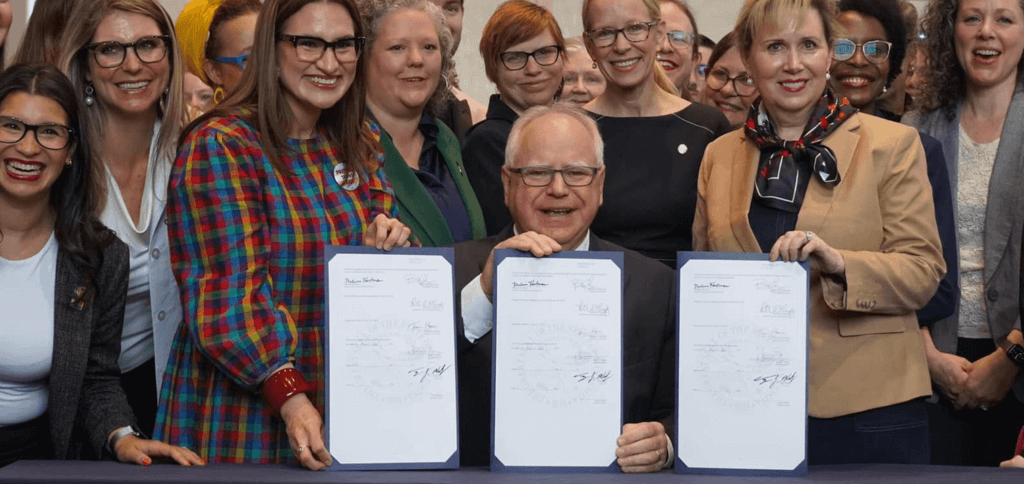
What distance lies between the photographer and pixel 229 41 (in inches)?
136

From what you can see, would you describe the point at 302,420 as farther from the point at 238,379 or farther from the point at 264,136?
the point at 264,136

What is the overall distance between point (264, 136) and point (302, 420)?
62 cm

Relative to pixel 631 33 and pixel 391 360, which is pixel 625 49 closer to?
pixel 631 33

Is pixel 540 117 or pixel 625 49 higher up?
pixel 625 49

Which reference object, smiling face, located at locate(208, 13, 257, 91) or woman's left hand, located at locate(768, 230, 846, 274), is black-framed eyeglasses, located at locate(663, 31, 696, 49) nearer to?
smiling face, located at locate(208, 13, 257, 91)

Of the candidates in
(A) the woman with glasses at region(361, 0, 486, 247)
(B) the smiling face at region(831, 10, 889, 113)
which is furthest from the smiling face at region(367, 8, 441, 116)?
(B) the smiling face at region(831, 10, 889, 113)

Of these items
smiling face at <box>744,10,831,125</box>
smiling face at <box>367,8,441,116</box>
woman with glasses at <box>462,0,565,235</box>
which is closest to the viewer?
smiling face at <box>744,10,831,125</box>

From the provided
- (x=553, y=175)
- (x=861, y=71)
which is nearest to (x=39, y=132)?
(x=553, y=175)

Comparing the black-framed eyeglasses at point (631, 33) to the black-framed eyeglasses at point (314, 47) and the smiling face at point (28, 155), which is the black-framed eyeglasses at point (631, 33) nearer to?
the black-framed eyeglasses at point (314, 47)

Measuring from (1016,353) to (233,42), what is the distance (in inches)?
95.4

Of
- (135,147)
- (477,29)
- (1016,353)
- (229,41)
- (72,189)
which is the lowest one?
(1016,353)

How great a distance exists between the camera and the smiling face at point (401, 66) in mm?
3023

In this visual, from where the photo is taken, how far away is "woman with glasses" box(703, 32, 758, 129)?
14.0 ft

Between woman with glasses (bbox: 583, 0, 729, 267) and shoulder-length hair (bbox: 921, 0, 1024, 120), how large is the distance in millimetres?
637
